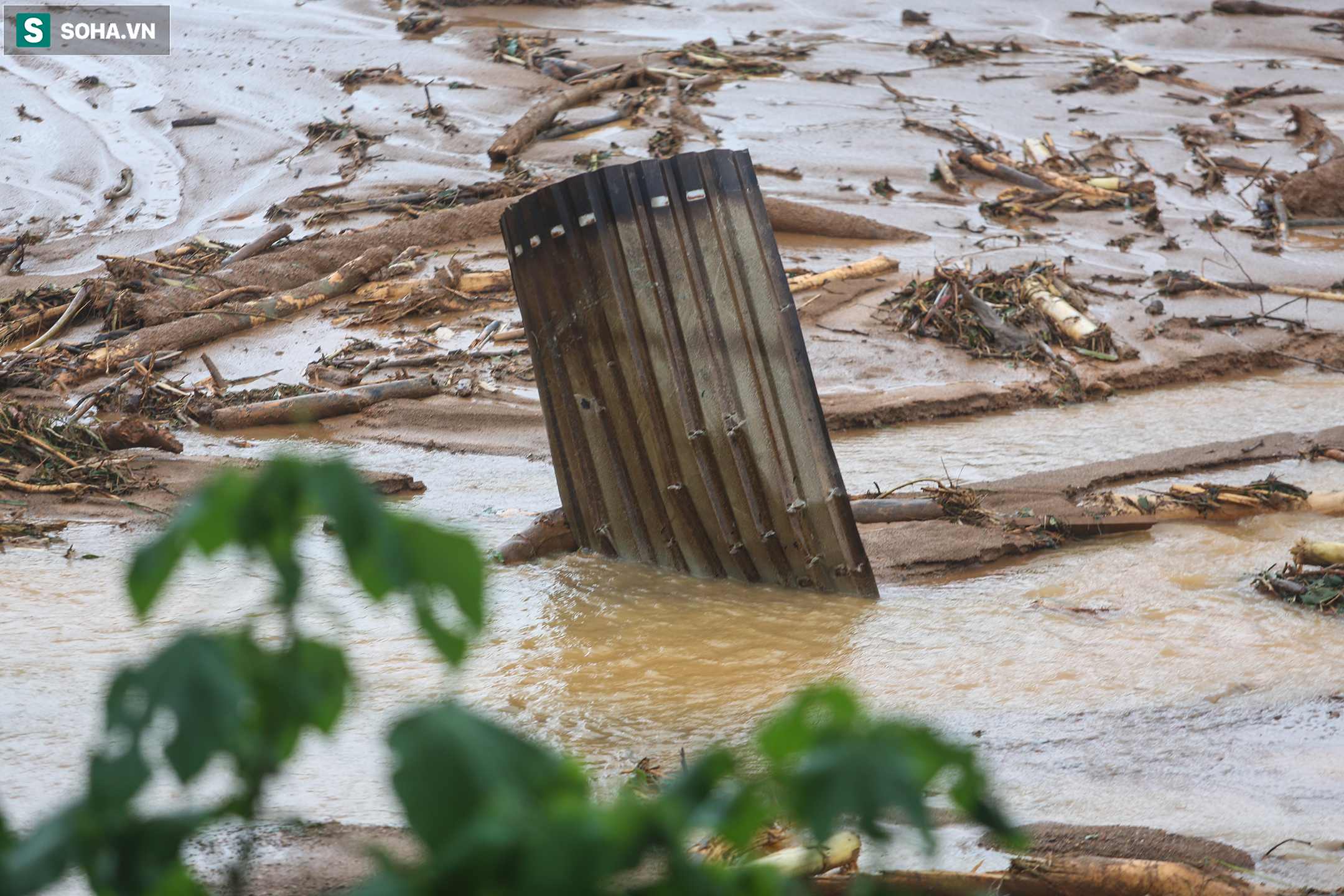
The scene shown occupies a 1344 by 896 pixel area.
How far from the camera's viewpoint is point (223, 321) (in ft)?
33.5

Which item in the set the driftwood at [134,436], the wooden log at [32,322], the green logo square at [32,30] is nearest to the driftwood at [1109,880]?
the driftwood at [134,436]

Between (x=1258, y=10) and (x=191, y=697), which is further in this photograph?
(x=1258, y=10)

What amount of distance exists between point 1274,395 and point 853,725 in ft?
31.8

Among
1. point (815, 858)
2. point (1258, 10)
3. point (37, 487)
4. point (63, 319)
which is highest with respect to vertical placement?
point (1258, 10)

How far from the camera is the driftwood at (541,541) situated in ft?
19.1

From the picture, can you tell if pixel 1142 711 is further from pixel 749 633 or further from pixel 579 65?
pixel 579 65

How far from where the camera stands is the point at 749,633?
479cm

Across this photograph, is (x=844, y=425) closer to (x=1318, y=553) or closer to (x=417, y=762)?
(x=1318, y=553)

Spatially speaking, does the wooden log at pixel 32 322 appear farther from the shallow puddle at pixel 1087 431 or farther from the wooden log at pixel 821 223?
the shallow puddle at pixel 1087 431

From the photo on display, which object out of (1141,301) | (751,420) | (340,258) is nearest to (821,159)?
(1141,301)

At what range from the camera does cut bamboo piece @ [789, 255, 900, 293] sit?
35.2ft

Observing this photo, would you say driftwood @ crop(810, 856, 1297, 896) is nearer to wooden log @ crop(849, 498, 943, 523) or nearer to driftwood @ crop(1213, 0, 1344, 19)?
wooden log @ crop(849, 498, 943, 523)

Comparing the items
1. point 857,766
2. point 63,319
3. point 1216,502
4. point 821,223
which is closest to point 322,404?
point 63,319

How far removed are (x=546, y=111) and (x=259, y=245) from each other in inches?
193
